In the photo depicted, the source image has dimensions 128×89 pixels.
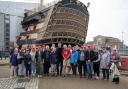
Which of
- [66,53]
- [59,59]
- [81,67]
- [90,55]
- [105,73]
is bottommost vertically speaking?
[105,73]

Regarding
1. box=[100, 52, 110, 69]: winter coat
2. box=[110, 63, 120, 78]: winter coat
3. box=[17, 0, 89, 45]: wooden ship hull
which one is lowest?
box=[110, 63, 120, 78]: winter coat

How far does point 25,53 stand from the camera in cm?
1482

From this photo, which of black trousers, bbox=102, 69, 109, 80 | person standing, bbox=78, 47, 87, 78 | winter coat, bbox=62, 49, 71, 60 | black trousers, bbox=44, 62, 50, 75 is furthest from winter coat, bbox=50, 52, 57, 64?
black trousers, bbox=102, 69, 109, 80

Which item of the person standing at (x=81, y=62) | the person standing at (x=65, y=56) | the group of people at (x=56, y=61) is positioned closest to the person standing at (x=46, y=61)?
the group of people at (x=56, y=61)

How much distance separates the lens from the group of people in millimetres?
14178

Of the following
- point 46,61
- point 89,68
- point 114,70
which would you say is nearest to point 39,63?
point 46,61

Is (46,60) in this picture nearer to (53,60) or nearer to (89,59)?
(53,60)

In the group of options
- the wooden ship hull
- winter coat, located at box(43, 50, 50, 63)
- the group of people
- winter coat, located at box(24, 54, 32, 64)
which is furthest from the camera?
the wooden ship hull

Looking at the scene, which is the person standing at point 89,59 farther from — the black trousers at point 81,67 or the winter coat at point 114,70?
the winter coat at point 114,70

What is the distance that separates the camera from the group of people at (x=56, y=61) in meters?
14.2

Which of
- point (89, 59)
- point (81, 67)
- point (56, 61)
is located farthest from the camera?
point (56, 61)

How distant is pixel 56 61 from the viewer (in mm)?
15016

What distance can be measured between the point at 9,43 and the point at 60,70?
144 ft

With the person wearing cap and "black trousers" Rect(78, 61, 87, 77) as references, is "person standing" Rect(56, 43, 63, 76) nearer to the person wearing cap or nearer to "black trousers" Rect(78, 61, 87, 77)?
"black trousers" Rect(78, 61, 87, 77)
